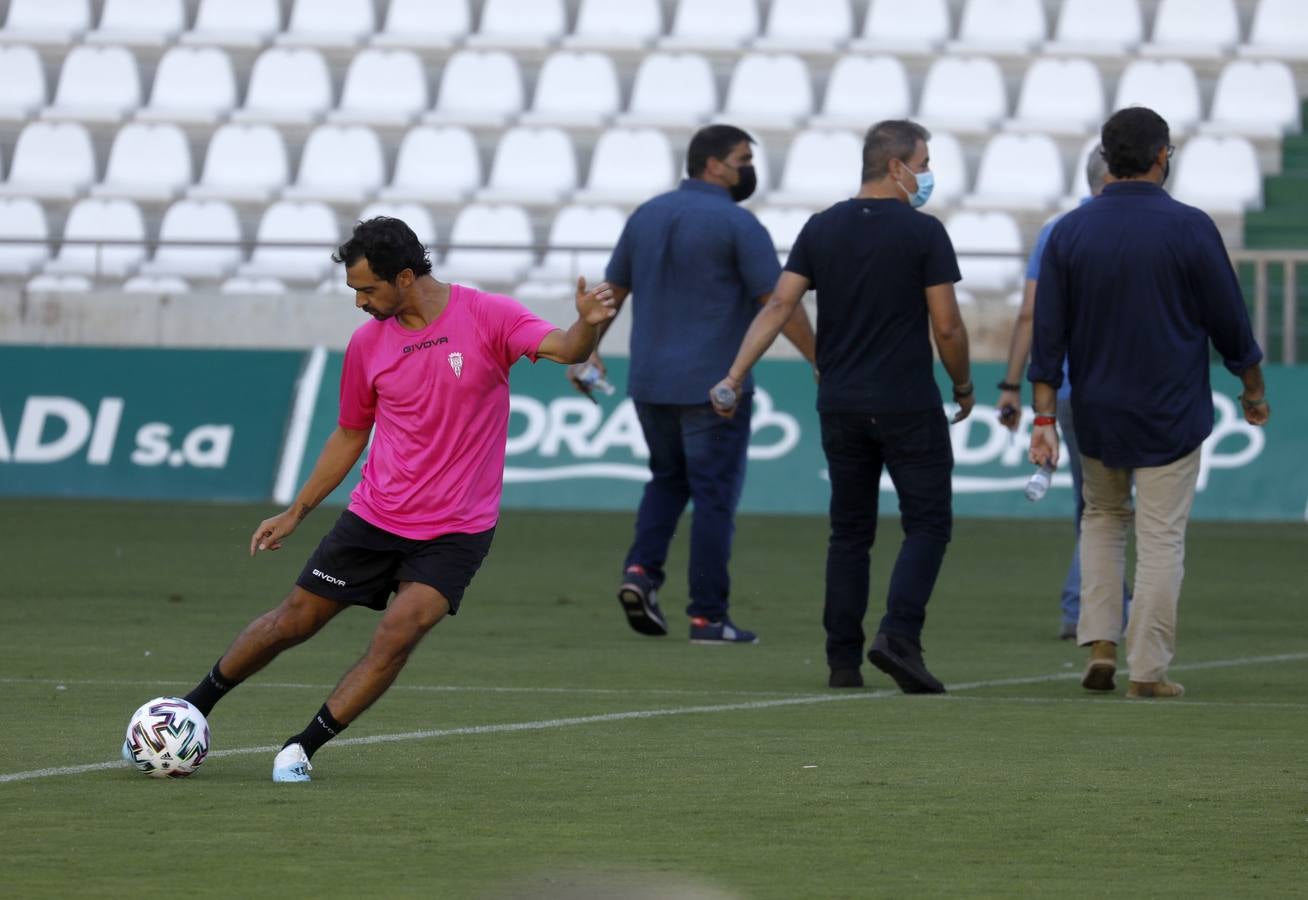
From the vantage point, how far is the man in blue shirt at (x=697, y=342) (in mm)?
10391

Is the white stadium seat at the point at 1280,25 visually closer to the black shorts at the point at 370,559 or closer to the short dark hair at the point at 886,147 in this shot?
the short dark hair at the point at 886,147

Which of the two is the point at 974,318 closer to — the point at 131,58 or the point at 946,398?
the point at 946,398

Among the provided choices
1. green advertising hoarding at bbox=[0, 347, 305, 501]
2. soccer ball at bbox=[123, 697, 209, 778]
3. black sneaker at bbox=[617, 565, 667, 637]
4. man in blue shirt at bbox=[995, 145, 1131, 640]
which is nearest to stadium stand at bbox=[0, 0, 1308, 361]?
green advertising hoarding at bbox=[0, 347, 305, 501]

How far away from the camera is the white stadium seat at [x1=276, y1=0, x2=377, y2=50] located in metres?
24.1

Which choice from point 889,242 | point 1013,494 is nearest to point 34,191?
point 1013,494

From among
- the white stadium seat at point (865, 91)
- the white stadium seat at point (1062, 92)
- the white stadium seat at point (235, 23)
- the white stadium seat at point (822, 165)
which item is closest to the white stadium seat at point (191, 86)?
the white stadium seat at point (235, 23)

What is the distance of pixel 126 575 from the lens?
12914 millimetres

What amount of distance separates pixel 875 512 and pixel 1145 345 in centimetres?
119

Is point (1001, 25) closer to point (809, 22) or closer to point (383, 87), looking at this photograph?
point (809, 22)

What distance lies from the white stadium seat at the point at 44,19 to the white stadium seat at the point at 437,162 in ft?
13.8

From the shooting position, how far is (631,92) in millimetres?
23625

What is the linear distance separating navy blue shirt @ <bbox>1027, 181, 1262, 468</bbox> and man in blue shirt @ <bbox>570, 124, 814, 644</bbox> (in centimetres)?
202

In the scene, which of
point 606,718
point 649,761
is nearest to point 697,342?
point 606,718

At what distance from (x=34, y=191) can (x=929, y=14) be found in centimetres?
868
